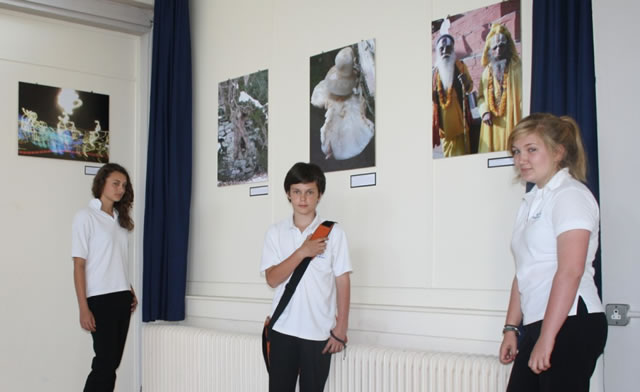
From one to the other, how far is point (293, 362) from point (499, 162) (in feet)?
4.37

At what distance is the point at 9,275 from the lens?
4.49 m

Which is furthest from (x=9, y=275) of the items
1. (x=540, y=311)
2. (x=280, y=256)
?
(x=540, y=311)

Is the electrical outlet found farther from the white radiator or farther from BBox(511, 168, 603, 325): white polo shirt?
BBox(511, 168, 603, 325): white polo shirt

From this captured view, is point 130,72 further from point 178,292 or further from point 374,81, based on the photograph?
point 374,81

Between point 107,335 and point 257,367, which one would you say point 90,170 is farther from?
point 257,367

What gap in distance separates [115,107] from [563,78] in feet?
11.5

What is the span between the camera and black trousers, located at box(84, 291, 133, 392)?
3.66 meters

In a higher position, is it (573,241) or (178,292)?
(573,241)

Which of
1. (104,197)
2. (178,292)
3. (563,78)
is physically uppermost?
(563,78)

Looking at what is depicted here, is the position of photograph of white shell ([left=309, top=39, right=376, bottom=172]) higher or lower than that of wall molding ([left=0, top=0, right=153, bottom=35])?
lower

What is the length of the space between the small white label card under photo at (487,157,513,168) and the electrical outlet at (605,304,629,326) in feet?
2.53

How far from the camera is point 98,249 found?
3.70m

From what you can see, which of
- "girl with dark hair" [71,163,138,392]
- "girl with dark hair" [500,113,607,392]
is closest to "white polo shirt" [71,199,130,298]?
"girl with dark hair" [71,163,138,392]

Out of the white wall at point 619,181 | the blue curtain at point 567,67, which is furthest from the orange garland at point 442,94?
the white wall at point 619,181
